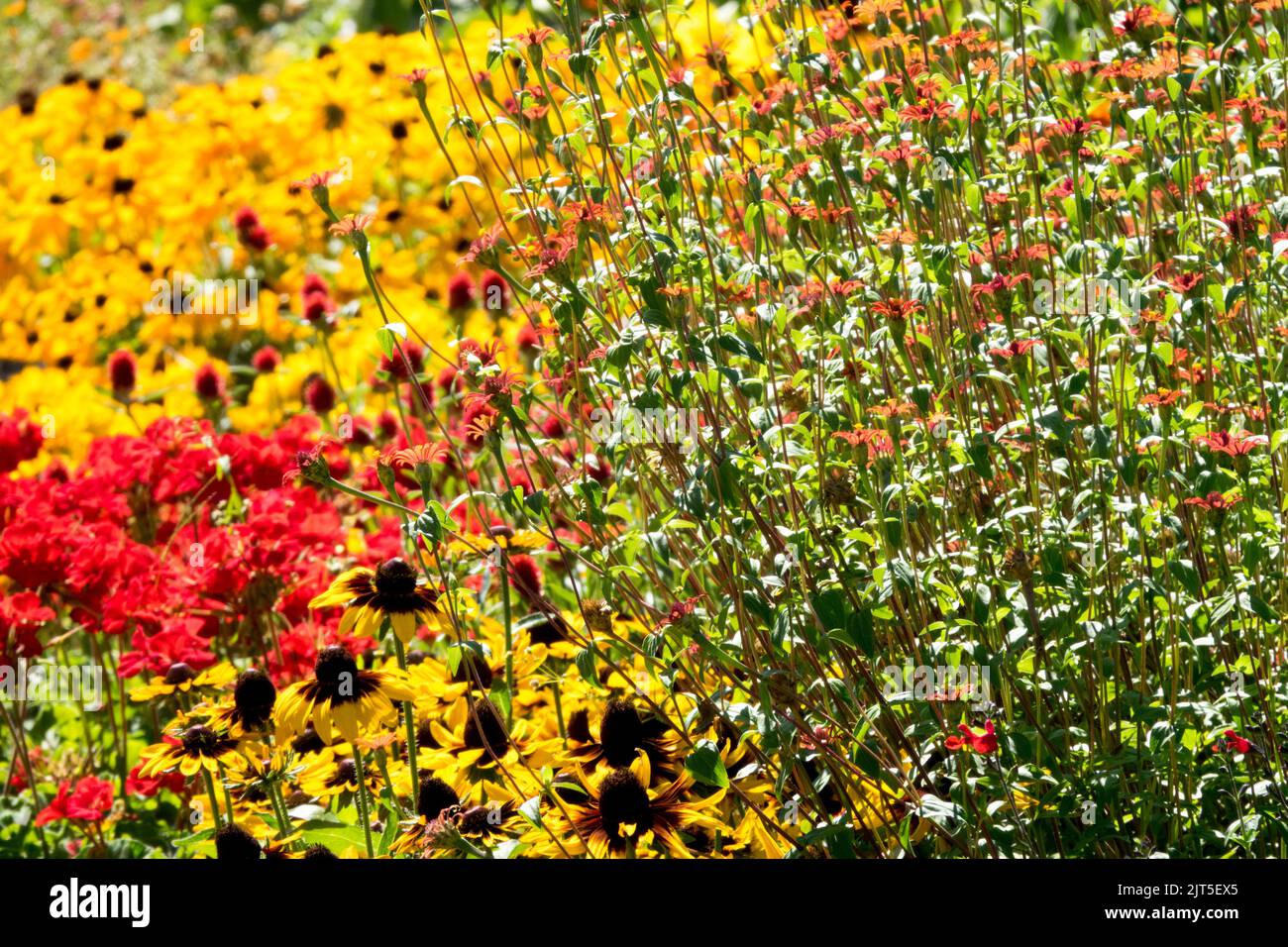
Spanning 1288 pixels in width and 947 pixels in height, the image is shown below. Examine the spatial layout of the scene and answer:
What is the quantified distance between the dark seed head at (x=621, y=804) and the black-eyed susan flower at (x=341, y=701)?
293mm

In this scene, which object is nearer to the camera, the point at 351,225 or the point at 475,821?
the point at 351,225

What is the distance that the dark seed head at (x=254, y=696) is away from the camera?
6.50 feet

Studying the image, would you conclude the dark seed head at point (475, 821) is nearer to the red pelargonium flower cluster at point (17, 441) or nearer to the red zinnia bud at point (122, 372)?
the red pelargonium flower cluster at point (17, 441)

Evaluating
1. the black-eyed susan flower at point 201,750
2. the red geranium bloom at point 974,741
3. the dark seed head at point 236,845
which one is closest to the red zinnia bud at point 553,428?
the black-eyed susan flower at point 201,750

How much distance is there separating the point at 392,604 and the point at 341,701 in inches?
5.9

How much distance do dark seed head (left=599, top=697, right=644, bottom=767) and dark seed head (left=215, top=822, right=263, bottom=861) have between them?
0.47 m

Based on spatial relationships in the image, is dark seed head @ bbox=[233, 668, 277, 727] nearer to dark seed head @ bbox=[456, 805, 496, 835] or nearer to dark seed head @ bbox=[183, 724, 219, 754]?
dark seed head @ bbox=[183, 724, 219, 754]

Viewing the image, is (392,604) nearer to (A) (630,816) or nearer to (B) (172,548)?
(A) (630,816)

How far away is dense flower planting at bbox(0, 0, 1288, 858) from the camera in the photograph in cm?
177

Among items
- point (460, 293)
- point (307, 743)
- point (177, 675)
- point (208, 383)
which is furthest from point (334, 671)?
point (208, 383)

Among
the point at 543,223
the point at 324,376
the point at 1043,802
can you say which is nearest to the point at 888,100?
the point at 543,223

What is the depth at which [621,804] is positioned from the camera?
1.83 metres

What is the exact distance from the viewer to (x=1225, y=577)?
1928mm
